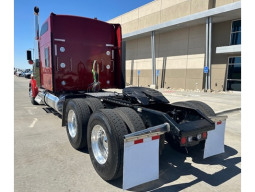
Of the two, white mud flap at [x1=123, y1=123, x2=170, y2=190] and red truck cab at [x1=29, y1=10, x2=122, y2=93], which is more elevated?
red truck cab at [x1=29, y1=10, x2=122, y2=93]

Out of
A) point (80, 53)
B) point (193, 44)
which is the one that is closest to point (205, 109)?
point (80, 53)

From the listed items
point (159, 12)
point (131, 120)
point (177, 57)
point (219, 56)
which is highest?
point (159, 12)

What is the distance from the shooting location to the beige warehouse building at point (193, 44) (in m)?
16.5

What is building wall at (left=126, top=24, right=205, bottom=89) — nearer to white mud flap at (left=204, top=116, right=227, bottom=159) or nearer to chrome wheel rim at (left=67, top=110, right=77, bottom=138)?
white mud flap at (left=204, top=116, right=227, bottom=159)

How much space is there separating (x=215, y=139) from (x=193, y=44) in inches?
693

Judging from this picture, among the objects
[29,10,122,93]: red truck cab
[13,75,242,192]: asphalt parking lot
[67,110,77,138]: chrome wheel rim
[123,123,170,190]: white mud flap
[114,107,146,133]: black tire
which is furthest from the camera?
[29,10,122,93]: red truck cab

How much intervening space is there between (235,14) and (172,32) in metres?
6.97

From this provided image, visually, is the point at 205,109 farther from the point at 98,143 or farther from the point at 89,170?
the point at 89,170

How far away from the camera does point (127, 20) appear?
28484 millimetres

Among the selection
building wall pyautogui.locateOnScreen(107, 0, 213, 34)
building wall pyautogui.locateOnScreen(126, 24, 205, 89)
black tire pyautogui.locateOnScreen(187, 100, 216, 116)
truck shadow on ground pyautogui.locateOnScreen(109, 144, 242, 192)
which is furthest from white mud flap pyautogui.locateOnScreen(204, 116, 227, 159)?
building wall pyautogui.locateOnScreen(107, 0, 213, 34)

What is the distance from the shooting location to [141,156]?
2574 millimetres

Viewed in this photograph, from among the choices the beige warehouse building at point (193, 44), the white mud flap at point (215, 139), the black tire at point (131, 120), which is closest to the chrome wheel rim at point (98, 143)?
the black tire at point (131, 120)

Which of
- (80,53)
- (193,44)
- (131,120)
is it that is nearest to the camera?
(131,120)

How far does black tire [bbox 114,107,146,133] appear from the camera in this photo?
9.59ft
